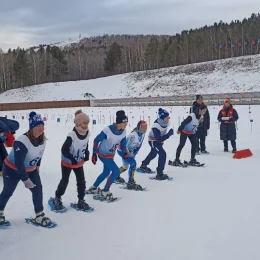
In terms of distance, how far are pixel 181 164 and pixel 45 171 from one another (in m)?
3.63

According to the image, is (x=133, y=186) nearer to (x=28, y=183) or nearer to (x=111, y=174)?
(x=111, y=174)

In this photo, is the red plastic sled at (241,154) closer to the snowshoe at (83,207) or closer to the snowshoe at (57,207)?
the snowshoe at (83,207)

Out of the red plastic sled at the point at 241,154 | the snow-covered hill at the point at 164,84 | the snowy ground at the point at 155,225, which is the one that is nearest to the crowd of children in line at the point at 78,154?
the snowy ground at the point at 155,225

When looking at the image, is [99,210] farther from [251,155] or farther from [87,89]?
[87,89]

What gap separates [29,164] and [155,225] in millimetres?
1991

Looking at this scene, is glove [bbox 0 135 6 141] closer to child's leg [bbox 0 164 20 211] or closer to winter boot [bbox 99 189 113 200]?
child's leg [bbox 0 164 20 211]

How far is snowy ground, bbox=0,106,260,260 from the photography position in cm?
401

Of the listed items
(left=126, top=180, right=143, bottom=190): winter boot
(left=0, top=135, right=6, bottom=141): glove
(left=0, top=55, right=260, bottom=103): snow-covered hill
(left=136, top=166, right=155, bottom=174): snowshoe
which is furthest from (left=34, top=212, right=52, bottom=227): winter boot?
(left=0, top=55, right=260, bottom=103): snow-covered hill

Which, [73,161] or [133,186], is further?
[133,186]

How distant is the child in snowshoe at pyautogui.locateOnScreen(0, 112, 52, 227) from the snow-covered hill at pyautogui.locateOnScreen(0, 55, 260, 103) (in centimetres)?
4531

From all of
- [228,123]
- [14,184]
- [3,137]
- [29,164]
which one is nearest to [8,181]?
[14,184]

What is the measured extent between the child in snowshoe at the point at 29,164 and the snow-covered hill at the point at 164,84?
1784 inches

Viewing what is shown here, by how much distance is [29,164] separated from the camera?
4.77 meters

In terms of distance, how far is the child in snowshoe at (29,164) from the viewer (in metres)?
4.54
